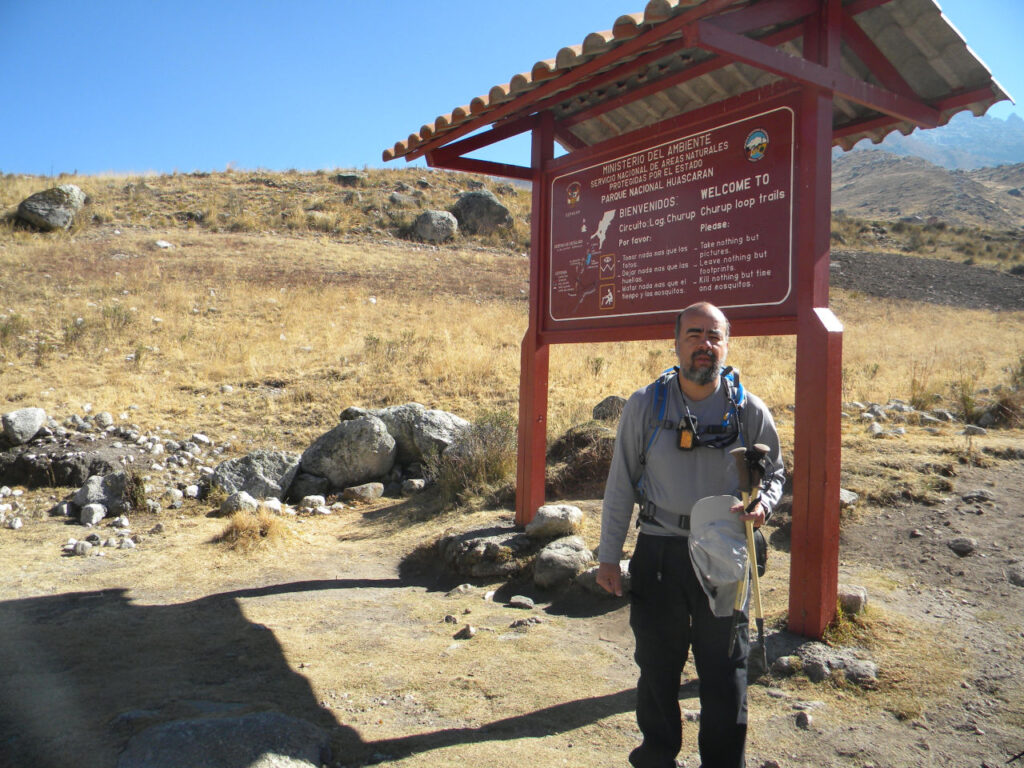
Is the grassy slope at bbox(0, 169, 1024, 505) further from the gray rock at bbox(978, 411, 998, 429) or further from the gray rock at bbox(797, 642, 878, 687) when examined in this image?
the gray rock at bbox(797, 642, 878, 687)

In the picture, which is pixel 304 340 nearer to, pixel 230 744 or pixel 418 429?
pixel 418 429

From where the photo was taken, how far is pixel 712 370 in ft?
8.13

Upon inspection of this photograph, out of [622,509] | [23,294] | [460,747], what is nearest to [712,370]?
[622,509]

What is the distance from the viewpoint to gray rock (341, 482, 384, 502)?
8.24m

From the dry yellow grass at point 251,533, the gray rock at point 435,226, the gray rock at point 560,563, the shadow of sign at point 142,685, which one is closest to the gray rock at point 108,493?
the dry yellow grass at point 251,533

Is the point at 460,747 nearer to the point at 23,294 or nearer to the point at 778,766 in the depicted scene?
the point at 778,766

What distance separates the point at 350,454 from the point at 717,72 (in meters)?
5.78

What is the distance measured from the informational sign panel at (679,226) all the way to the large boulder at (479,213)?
23.6 metres

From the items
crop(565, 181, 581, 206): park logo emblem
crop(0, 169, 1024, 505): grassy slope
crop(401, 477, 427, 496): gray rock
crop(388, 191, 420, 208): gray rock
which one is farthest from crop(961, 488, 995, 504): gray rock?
crop(388, 191, 420, 208): gray rock

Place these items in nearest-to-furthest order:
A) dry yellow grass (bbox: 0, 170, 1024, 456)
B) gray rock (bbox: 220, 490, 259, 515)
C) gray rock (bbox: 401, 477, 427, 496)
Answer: gray rock (bbox: 220, 490, 259, 515) → gray rock (bbox: 401, 477, 427, 496) → dry yellow grass (bbox: 0, 170, 1024, 456)

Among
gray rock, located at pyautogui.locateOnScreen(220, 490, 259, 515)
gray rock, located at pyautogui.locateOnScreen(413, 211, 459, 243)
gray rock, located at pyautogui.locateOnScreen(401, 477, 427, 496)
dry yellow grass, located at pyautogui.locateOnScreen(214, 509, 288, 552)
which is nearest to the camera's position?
dry yellow grass, located at pyautogui.locateOnScreen(214, 509, 288, 552)

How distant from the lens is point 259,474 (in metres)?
8.23

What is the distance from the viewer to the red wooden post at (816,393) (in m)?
3.64

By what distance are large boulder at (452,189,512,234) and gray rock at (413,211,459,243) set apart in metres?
1.45
